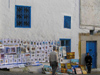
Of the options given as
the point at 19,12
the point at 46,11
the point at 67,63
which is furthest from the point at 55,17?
the point at 67,63

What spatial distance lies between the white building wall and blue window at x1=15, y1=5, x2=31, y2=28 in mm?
179

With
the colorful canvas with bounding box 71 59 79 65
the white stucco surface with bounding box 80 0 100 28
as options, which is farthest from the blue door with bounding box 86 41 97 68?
the white stucco surface with bounding box 80 0 100 28

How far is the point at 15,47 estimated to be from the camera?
1052 centimetres

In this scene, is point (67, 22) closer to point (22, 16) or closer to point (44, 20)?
point (44, 20)

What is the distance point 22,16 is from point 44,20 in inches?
53.4

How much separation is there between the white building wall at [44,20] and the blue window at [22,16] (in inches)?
7.0

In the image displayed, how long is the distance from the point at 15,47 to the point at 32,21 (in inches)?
71.5

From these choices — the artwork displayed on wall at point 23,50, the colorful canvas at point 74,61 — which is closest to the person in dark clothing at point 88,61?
the colorful canvas at point 74,61

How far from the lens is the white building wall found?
10445 millimetres

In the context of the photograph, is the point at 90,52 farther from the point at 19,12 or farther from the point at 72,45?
the point at 19,12

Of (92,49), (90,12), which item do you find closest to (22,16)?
(90,12)

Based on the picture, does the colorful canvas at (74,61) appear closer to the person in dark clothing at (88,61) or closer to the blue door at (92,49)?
the person in dark clothing at (88,61)

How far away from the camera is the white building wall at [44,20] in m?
10.4

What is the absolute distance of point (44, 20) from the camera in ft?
37.1
